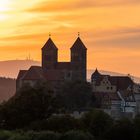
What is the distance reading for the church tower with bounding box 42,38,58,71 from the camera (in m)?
139

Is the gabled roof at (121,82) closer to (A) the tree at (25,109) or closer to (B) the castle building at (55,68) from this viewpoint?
(B) the castle building at (55,68)

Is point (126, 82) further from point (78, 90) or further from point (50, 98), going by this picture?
point (50, 98)

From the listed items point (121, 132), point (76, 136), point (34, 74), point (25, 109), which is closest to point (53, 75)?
point (34, 74)

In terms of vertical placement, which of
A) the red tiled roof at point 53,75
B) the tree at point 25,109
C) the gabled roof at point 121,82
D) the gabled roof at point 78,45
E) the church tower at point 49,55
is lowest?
the tree at point 25,109

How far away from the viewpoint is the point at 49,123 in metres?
72.9

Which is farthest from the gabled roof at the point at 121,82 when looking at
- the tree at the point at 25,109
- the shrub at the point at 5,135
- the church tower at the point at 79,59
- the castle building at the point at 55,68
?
the shrub at the point at 5,135

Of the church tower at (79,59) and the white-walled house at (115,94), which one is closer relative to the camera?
the white-walled house at (115,94)

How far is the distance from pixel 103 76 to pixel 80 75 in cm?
837

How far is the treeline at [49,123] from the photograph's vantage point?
6688cm

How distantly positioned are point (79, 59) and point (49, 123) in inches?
2641

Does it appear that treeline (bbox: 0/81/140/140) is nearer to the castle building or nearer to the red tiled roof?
the red tiled roof

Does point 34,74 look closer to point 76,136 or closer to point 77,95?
point 77,95

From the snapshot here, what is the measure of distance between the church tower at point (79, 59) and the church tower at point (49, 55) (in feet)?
10.6

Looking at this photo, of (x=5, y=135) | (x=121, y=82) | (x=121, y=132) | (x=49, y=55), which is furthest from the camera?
(x=49, y=55)
